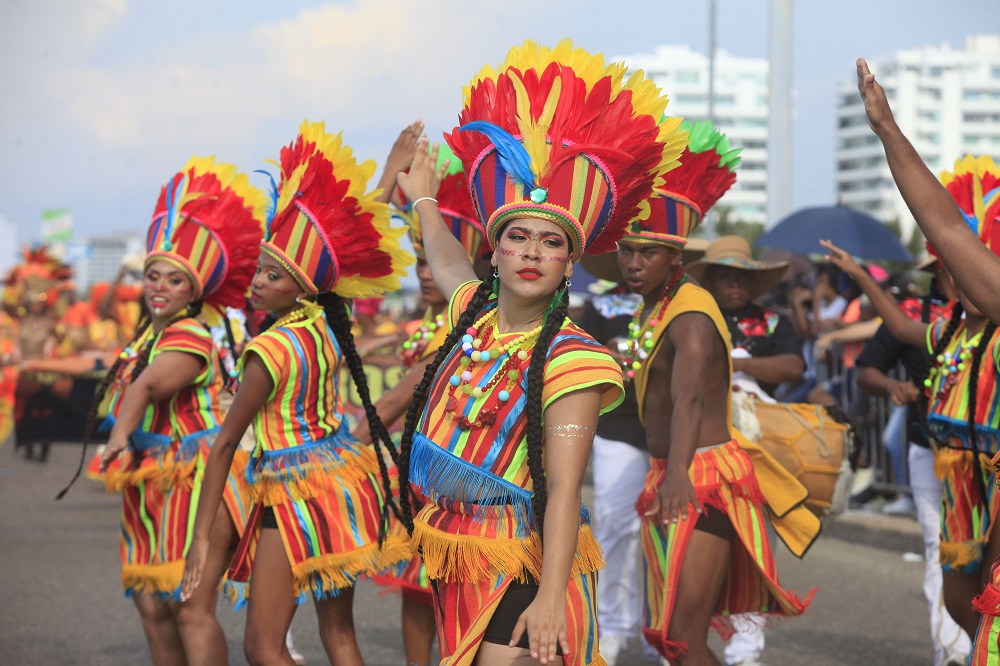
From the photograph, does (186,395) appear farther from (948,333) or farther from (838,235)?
(838,235)

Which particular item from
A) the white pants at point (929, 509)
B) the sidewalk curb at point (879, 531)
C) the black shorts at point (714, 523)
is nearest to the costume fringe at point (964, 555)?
the black shorts at point (714, 523)

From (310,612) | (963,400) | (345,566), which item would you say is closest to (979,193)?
(963,400)

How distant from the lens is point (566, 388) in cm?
332

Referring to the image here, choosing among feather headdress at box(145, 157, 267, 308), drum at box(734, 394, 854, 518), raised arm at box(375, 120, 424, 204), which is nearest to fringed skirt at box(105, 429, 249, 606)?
feather headdress at box(145, 157, 267, 308)

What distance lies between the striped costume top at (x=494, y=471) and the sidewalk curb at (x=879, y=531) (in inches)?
274

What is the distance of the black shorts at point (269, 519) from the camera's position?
4725 mm

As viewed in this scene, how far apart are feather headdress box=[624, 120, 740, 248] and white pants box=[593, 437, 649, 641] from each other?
2057mm

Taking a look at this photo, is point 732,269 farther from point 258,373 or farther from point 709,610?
point 258,373

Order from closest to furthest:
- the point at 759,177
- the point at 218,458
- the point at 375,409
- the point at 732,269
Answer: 1. the point at 218,458
2. the point at 375,409
3. the point at 732,269
4. the point at 759,177

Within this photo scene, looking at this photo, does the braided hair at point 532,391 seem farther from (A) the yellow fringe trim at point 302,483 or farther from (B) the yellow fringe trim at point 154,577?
(B) the yellow fringe trim at point 154,577

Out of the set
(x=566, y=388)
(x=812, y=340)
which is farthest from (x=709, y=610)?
(x=812, y=340)

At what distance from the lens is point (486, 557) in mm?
3412

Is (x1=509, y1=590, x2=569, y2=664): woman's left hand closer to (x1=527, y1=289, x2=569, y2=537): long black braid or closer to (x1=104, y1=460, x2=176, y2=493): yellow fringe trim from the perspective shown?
(x1=527, y1=289, x2=569, y2=537): long black braid

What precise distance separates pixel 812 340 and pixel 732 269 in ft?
17.0
